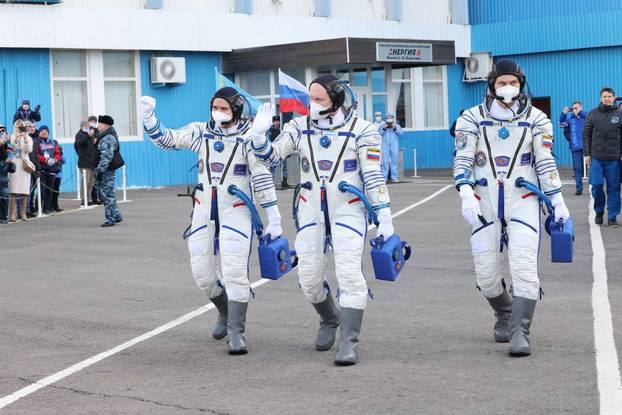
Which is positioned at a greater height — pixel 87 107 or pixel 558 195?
pixel 87 107

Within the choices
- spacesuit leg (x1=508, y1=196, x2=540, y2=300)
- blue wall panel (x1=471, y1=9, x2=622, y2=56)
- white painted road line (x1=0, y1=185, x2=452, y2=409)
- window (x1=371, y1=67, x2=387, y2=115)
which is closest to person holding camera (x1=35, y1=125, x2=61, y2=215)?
white painted road line (x1=0, y1=185, x2=452, y2=409)

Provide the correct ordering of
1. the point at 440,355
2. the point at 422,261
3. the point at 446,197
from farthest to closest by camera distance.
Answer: the point at 446,197 → the point at 422,261 → the point at 440,355

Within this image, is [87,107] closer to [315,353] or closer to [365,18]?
[365,18]

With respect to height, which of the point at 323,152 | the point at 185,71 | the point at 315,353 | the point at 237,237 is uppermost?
the point at 185,71

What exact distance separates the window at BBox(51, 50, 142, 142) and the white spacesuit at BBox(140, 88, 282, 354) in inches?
909

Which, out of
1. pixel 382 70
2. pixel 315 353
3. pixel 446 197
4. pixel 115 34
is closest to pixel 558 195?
pixel 315 353

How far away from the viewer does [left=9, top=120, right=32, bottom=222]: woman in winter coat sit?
67.4 ft

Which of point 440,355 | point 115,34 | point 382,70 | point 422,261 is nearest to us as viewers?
point 440,355

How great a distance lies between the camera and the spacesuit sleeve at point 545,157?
817 cm

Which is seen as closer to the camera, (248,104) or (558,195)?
(558,195)

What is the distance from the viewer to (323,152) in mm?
8188

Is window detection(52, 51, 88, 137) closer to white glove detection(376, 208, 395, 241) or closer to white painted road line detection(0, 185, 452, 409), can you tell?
white painted road line detection(0, 185, 452, 409)

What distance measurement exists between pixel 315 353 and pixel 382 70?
2903 cm

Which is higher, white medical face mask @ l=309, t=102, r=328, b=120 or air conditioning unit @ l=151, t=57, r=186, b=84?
air conditioning unit @ l=151, t=57, r=186, b=84
